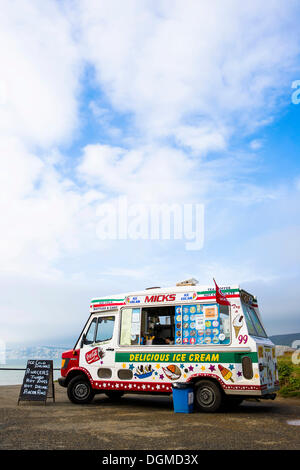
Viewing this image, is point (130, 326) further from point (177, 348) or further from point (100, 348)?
point (177, 348)

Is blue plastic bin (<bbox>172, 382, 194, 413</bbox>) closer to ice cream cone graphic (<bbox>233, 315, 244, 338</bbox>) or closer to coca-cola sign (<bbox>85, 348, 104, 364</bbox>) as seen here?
ice cream cone graphic (<bbox>233, 315, 244, 338</bbox>)

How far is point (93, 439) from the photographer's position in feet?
22.3

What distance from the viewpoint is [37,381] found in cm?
Result: 1198

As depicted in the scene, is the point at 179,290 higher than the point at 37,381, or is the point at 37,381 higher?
the point at 179,290

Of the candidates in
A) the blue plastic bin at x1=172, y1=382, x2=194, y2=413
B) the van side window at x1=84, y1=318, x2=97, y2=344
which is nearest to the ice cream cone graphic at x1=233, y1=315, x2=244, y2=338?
the blue plastic bin at x1=172, y1=382, x2=194, y2=413

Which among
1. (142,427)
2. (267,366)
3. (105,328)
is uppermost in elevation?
(105,328)

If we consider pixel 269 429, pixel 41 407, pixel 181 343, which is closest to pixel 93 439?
pixel 269 429

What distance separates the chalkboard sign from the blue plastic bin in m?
4.06

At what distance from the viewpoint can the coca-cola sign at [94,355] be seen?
1131 centimetres

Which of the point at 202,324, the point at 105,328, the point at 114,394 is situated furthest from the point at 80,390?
the point at 202,324

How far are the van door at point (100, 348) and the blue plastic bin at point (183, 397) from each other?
84.0 inches

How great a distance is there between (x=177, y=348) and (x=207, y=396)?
4.24ft

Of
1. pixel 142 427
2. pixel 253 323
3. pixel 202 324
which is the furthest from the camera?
pixel 253 323
